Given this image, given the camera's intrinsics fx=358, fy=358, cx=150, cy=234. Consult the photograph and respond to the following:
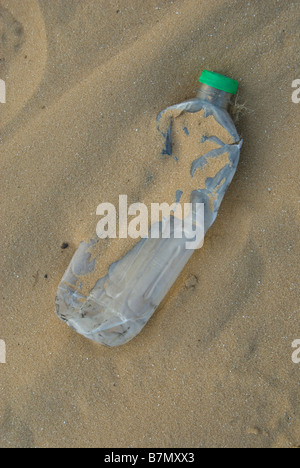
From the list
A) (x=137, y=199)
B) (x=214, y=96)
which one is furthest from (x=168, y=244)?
(x=214, y=96)

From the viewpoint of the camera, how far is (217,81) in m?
1.78

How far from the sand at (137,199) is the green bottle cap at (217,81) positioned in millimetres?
145

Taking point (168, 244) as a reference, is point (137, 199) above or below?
above

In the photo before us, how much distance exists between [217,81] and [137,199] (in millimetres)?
719

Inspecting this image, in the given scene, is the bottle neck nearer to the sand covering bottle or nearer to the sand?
the sand covering bottle

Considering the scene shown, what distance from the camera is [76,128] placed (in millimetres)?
1997

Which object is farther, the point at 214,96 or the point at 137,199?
the point at 137,199

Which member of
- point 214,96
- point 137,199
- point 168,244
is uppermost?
point 214,96

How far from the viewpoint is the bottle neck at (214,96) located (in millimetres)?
1838

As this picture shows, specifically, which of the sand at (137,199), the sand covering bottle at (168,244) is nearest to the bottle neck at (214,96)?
the sand covering bottle at (168,244)

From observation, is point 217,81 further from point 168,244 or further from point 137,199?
point 168,244

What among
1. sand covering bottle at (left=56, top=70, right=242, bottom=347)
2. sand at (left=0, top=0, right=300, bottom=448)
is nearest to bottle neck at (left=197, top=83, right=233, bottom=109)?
sand covering bottle at (left=56, top=70, right=242, bottom=347)

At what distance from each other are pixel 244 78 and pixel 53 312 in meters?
1.66
